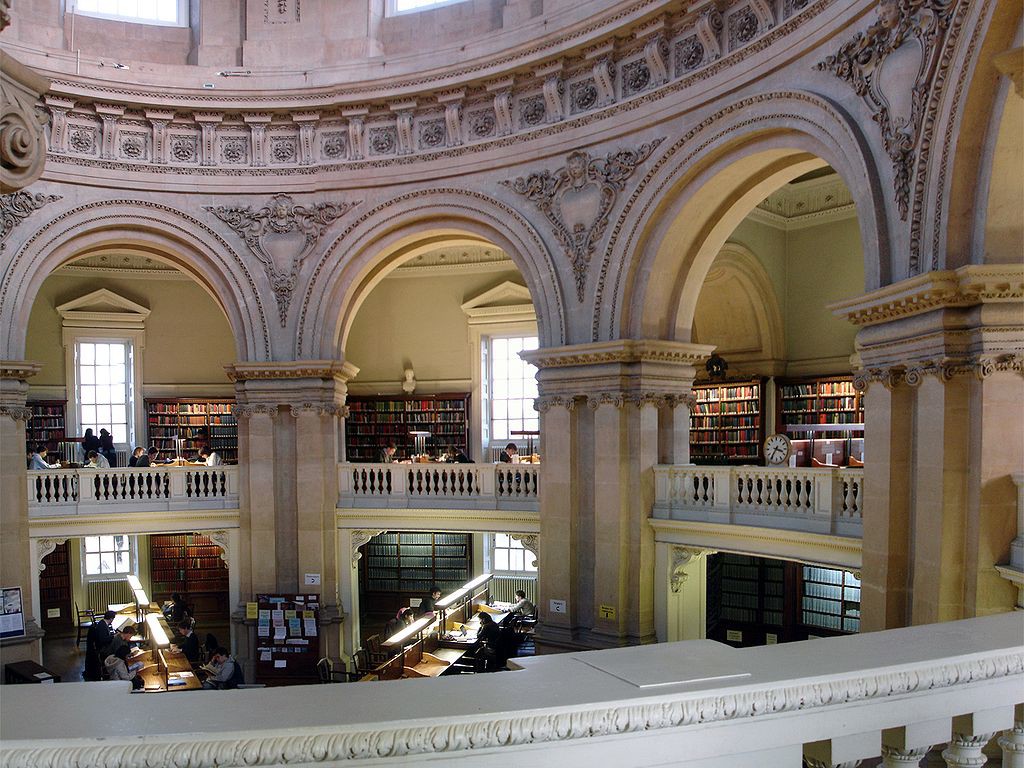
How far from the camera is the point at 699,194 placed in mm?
9797

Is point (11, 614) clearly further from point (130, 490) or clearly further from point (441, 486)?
point (441, 486)

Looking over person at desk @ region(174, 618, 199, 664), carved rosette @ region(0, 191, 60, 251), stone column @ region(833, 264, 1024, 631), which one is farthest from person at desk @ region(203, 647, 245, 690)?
stone column @ region(833, 264, 1024, 631)

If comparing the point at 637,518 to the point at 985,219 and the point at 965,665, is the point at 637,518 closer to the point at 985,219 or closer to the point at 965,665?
the point at 985,219

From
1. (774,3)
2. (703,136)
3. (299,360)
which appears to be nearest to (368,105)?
(299,360)

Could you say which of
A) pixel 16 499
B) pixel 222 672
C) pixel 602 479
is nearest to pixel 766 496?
pixel 602 479

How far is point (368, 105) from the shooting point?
1216 centimetres

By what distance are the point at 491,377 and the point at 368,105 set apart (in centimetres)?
659

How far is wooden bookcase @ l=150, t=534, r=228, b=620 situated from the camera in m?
16.4

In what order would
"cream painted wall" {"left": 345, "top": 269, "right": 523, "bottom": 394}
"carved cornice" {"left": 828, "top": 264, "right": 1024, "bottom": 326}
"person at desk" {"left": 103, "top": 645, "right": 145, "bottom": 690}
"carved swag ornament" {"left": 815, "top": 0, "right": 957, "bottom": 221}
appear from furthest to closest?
1. "cream painted wall" {"left": 345, "top": 269, "right": 523, "bottom": 394}
2. "person at desk" {"left": 103, "top": 645, "right": 145, "bottom": 690}
3. "carved swag ornament" {"left": 815, "top": 0, "right": 957, "bottom": 221}
4. "carved cornice" {"left": 828, "top": 264, "right": 1024, "bottom": 326}

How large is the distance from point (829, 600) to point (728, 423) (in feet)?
13.0

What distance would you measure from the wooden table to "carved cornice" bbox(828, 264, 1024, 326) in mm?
10110

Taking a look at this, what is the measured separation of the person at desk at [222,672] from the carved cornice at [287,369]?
13.6 feet

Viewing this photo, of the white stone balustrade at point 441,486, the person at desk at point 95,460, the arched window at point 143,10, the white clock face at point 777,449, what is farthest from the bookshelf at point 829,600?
the arched window at point 143,10

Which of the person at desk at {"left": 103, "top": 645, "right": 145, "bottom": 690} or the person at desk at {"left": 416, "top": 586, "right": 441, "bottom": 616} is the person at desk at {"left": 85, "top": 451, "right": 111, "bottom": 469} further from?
the person at desk at {"left": 416, "top": 586, "right": 441, "bottom": 616}
